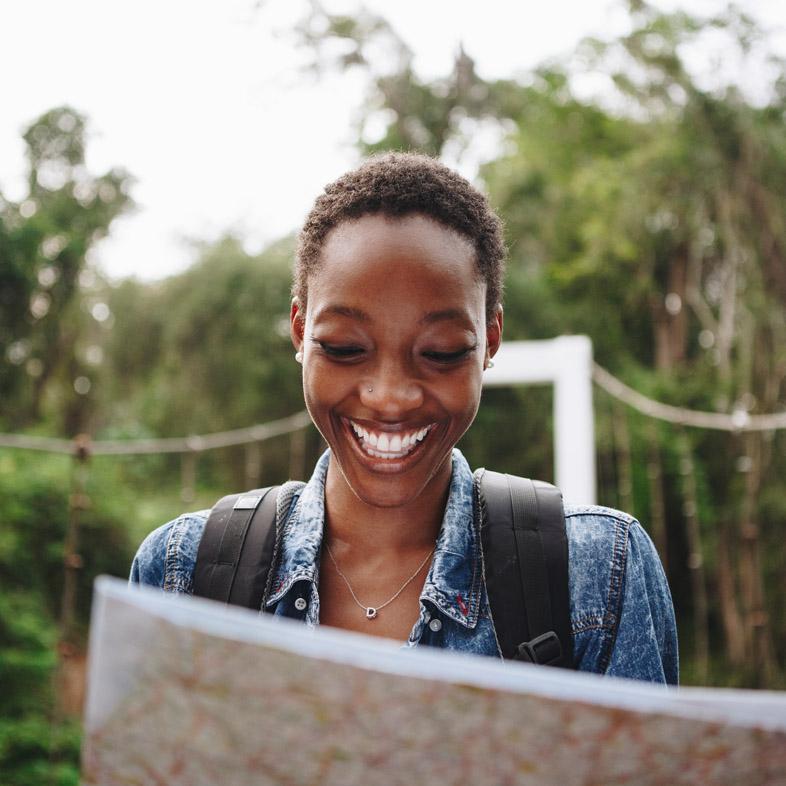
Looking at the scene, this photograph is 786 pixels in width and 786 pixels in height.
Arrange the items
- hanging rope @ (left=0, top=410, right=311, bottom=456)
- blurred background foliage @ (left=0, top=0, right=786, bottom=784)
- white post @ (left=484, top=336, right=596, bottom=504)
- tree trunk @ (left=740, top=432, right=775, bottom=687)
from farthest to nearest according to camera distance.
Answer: blurred background foliage @ (left=0, top=0, right=786, bottom=784), tree trunk @ (left=740, top=432, right=775, bottom=687), white post @ (left=484, top=336, right=596, bottom=504), hanging rope @ (left=0, top=410, right=311, bottom=456)

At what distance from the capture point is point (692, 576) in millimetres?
8141

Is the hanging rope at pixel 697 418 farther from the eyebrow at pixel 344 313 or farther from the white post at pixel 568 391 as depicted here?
the eyebrow at pixel 344 313

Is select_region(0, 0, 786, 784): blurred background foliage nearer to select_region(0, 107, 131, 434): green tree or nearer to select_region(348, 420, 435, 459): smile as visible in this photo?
select_region(0, 107, 131, 434): green tree

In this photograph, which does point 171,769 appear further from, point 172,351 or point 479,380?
point 172,351

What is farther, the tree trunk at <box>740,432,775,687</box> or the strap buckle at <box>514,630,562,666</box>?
the tree trunk at <box>740,432,775,687</box>

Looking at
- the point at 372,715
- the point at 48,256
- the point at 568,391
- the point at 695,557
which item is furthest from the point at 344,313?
the point at 48,256

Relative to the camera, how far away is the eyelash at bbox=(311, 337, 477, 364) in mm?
749

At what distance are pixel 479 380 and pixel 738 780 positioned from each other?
526 millimetres

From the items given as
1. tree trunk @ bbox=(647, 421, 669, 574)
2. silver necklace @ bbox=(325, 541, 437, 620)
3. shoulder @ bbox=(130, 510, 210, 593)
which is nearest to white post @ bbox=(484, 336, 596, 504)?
tree trunk @ bbox=(647, 421, 669, 574)

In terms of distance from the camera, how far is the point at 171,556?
2.68 feet

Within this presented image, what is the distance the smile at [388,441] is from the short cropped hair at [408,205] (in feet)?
0.51

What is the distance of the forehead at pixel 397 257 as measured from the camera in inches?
28.6

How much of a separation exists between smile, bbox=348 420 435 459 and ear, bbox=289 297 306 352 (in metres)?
0.13

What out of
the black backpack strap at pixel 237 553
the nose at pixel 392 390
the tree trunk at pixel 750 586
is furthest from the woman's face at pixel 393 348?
the tree trunk at pixel 750 586
